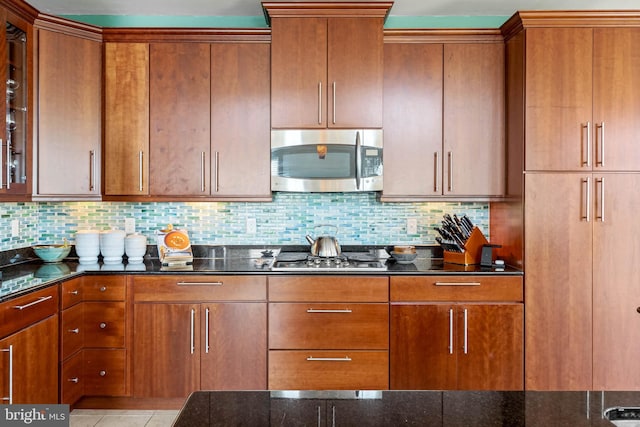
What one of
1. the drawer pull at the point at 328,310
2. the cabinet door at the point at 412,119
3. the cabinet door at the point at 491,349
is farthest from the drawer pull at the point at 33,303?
the cabinet door at the point at 491,349

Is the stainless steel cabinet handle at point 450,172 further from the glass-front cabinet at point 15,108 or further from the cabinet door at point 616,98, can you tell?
the glass-front cabinet at point 15,108

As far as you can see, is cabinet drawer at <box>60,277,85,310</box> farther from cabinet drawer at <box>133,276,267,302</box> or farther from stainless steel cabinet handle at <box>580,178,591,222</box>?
stainless steel cabinet handle at <box>580,178,591,222</box>

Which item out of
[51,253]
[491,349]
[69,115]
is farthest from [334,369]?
[69,115]

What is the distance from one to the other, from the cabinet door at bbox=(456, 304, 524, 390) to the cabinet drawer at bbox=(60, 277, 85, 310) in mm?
2182

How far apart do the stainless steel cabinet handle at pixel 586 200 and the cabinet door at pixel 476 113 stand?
0.47 meters

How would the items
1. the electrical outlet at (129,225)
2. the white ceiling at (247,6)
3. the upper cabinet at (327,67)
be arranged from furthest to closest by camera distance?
1. the electrical outlet at (129,225)
2. the white ceiling at (247,6)
3. the upper cabinet at (327,67)

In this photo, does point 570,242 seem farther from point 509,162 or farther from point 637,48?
point 637,48

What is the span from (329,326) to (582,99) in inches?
78.2

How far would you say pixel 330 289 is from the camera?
105 inches

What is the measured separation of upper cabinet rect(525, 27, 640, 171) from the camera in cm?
266

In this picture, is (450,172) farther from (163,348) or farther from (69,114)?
(69,114)

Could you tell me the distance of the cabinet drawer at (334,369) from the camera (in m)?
2.64

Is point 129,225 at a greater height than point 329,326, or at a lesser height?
greater

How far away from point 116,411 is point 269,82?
2229 millimetres
